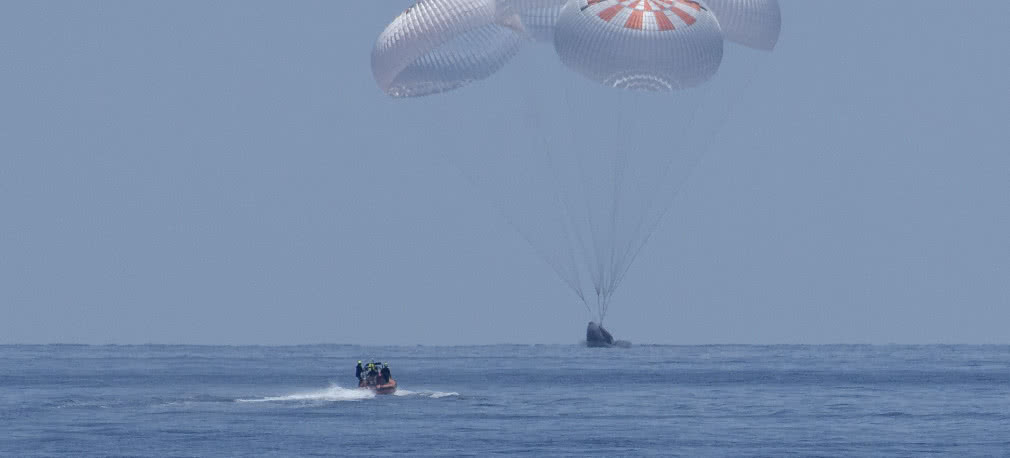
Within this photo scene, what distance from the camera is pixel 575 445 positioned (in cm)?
4100

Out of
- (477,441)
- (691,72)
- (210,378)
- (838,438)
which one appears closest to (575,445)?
(477,441)

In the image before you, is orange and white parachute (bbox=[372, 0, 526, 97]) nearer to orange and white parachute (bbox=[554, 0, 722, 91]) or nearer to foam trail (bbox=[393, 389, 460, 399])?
orange and white parachute (bbox=[554, 0, 722, 91])

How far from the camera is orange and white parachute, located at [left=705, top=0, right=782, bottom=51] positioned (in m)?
44.6

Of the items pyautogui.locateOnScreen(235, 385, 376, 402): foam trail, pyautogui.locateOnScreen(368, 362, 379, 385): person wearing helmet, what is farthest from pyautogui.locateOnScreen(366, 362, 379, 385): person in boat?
pyautogui.locateOnScreen(235, 385, 376, 402): foam trail

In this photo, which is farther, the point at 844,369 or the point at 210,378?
the point at 844,369

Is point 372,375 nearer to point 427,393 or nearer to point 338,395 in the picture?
point 338,395

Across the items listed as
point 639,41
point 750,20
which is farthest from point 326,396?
point 750,20

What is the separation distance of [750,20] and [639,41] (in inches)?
144

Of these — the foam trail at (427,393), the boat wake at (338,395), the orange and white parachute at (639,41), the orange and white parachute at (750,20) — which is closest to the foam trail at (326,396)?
the boat wake at (338,395)

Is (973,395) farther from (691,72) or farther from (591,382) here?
(691,72)

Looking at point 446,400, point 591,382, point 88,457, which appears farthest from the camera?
point 591,382

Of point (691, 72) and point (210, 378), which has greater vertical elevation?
point (691, 72)

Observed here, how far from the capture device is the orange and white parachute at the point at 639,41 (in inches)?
1679

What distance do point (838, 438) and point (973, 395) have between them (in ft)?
66.0
